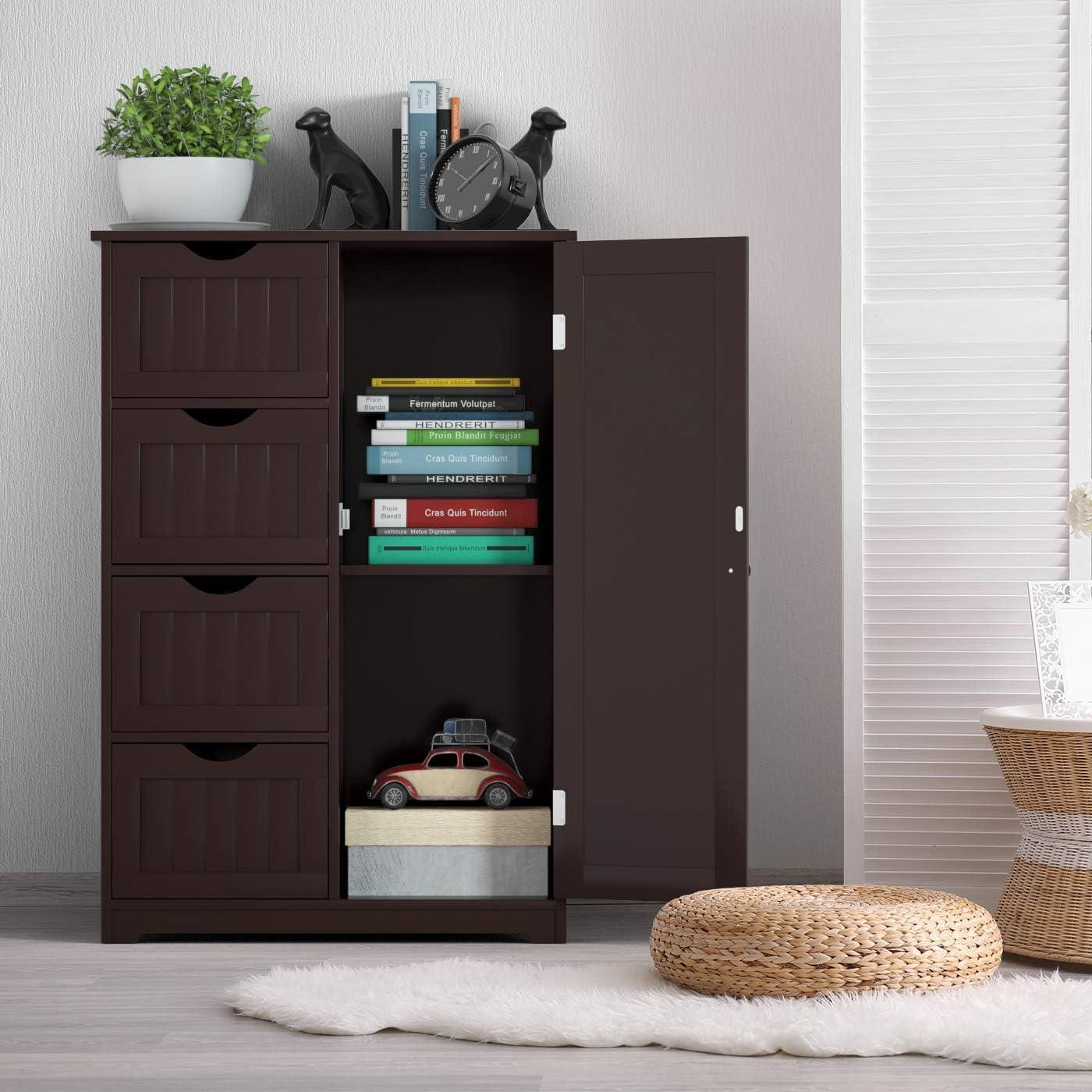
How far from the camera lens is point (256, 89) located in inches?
114

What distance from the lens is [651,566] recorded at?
250cm

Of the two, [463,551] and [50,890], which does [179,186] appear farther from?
[50,890]

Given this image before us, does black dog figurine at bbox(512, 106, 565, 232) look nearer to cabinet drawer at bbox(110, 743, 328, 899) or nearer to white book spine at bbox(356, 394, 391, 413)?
white book spine at bbox(356, 394, 391, 413)

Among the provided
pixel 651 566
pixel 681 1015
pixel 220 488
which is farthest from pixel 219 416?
pixel 681 1015

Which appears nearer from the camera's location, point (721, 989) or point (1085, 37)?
point (721, 989)

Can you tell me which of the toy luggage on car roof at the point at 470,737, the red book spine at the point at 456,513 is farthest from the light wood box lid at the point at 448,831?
the red book spine at the point at 456,513

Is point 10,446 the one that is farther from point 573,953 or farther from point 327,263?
point 573,953

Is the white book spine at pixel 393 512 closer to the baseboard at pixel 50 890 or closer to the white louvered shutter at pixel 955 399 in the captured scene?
the white louvered shutter at pixel 955 399

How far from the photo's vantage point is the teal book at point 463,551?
259 centimetres

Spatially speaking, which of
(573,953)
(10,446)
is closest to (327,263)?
(10,446)

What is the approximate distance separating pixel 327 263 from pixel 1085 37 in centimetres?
160

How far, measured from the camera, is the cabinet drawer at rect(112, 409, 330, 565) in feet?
8.22

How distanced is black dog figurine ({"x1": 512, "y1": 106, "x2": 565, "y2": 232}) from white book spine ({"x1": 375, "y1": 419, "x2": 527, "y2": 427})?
424mm

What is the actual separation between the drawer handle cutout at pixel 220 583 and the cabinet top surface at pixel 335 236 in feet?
2.23
